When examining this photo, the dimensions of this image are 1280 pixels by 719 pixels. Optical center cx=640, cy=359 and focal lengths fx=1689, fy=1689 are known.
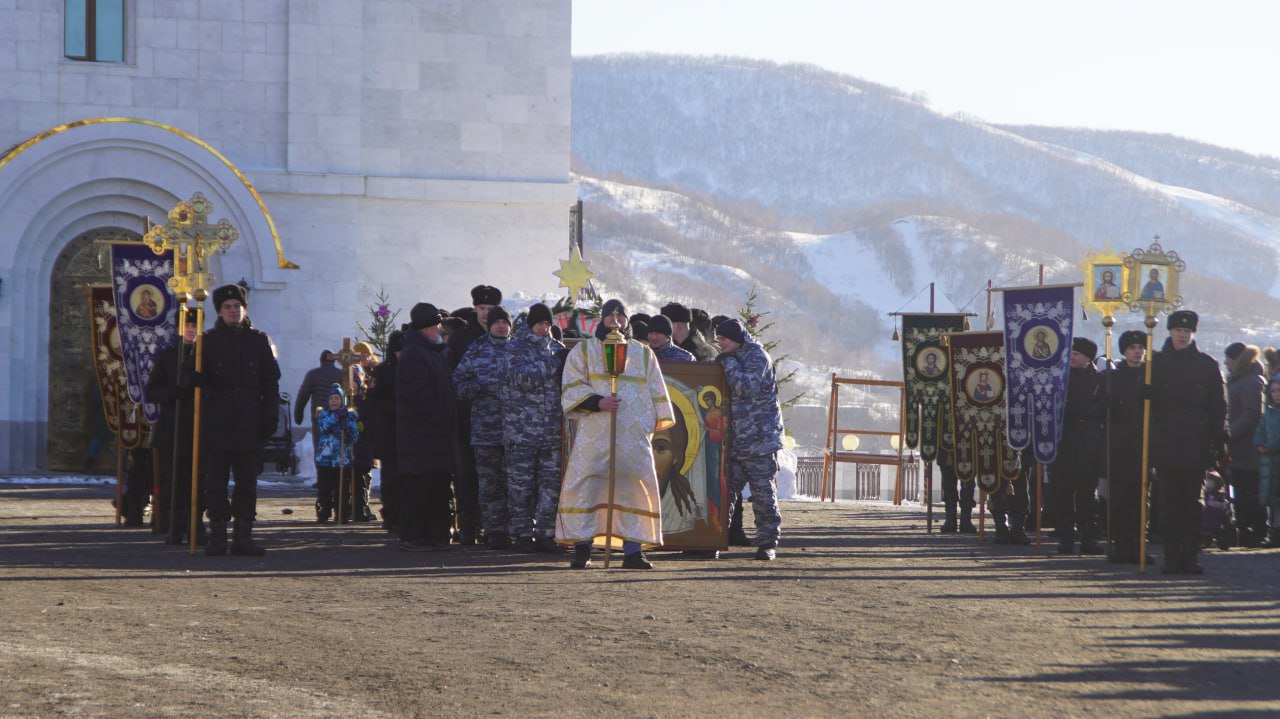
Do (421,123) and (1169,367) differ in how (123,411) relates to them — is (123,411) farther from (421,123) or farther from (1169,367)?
(421,123)

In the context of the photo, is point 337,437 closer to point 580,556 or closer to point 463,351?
point 463,351

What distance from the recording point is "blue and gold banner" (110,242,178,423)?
14125mm

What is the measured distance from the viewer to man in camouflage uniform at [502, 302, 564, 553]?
12492 millimetres

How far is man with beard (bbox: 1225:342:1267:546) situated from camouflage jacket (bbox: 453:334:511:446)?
22.8ft

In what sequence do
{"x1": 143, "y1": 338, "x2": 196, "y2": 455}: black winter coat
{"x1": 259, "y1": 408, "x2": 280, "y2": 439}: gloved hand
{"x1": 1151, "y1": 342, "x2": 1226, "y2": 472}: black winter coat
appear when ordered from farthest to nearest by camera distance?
{"x1": 143, "y1": 338, "x2": 196, "y2": 455}: black winter coat, {"x1": 1151, "y1": 342, "x2": 1226, "y2": 472}: black winter coat, {"x1": 259, "y1": 408, "x2": 280, "y2": 439}: gloved hand

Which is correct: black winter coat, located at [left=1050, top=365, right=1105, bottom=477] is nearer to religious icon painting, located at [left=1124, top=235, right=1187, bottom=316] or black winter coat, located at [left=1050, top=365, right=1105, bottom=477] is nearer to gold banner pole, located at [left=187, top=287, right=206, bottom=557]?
religious icon painting, located at [left=1124, top=235, right=1187, bottom=316]

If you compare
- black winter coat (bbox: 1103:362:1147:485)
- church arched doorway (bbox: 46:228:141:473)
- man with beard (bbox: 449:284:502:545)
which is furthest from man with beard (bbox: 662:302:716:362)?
church arched doorway (bbox: 46:228:141:473)

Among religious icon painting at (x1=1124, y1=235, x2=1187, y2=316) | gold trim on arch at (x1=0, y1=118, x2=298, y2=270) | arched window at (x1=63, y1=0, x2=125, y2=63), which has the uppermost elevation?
arched window at (x1=63, y1=0, x2=125, y2=63)

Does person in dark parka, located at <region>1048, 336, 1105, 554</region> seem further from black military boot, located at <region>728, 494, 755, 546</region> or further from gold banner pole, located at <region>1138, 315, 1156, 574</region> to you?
black military boot, located at <region>728, 494, 755, 546</region>

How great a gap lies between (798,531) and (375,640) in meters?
8.93

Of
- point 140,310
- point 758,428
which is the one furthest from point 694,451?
point 140,310

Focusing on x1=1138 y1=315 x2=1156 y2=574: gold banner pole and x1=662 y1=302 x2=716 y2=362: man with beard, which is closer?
x1=1138 y1=315 x2=1156 y2=574: gold banner pole

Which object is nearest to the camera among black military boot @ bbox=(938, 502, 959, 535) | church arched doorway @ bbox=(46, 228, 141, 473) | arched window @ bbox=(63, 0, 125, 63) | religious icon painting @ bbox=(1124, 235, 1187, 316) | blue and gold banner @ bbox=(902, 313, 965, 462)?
religious icon painting @ bbox=(1124, 235, 1187, 316)

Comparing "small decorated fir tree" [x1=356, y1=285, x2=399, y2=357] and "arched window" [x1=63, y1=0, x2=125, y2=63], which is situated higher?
"arched window" [x1=63, y1=0, x2=125, y2=63]
